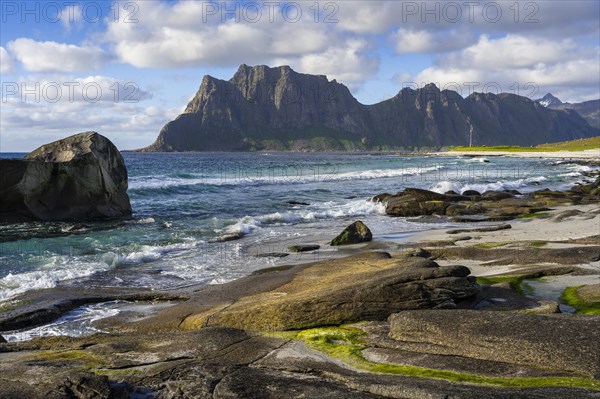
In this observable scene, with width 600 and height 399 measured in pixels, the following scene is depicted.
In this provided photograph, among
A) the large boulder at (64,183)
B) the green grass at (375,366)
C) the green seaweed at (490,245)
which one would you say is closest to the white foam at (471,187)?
the large boulder at (64,183)

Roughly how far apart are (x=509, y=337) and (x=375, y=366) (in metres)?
2.08

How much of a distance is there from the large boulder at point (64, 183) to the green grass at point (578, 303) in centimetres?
2934

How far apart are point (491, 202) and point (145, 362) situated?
112 ft

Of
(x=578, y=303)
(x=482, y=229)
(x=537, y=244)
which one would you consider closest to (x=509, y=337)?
(x=578, y=303)

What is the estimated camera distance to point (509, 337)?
839 cm

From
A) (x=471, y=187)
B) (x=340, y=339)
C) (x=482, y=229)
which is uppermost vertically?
(x=340, y=339)

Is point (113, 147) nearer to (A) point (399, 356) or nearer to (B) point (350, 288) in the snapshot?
(B) point (350, 288)

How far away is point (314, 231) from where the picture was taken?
98.8 feet

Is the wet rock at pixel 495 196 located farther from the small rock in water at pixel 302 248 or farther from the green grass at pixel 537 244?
the small rock in water at pixel 302 248

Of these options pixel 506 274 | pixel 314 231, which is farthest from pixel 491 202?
pixel 506 274

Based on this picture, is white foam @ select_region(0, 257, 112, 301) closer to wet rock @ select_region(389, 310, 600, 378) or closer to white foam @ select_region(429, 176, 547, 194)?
wet rock @ select_region(389, 310, 600, 378)

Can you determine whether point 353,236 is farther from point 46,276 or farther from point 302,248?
point 46,276

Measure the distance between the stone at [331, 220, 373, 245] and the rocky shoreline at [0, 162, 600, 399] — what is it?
27.3 ft

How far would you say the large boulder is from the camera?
108 ft
